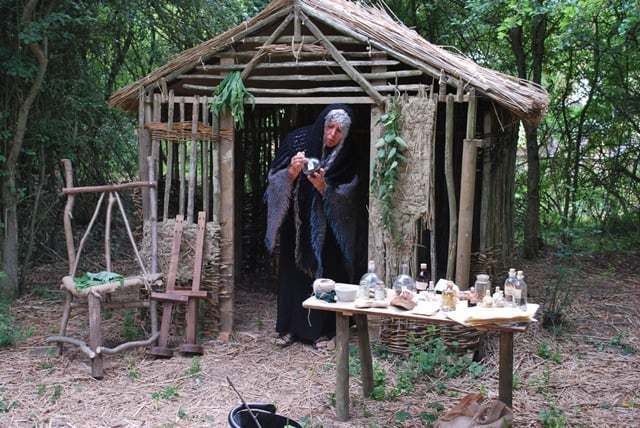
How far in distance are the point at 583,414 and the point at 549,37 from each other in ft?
22.2

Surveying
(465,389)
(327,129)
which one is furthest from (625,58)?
(465,389)

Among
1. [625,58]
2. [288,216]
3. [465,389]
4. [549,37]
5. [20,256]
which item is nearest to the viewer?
[465,389]

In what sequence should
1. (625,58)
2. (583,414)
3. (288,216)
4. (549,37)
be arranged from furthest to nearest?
(549,37) → (625,58) → (288,216) → (583,414)

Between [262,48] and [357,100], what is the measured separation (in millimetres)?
968

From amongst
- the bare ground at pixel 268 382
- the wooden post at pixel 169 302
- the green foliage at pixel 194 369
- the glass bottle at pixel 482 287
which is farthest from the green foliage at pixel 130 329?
the glass bottle at pixel 482 287

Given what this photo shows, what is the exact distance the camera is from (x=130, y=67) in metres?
10.4

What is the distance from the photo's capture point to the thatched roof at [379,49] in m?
5.69

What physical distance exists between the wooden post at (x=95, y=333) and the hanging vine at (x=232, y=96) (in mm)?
1932

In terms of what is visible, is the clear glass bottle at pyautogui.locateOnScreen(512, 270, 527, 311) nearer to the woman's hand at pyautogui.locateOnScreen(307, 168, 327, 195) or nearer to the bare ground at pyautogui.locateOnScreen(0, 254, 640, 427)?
the bare ground at pyautogui.locateOnScreen(0, 254, 640, 427)

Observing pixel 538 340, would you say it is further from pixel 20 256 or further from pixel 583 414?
pixel 20 256

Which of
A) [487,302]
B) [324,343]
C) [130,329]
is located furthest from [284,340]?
[487,302]

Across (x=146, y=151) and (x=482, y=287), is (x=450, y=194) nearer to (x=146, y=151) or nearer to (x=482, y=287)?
(x=482, y=287)

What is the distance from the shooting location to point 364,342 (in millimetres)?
5066

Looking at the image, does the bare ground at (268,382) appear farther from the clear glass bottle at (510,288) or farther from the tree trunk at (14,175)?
the clear glass bottle at (510,288)
